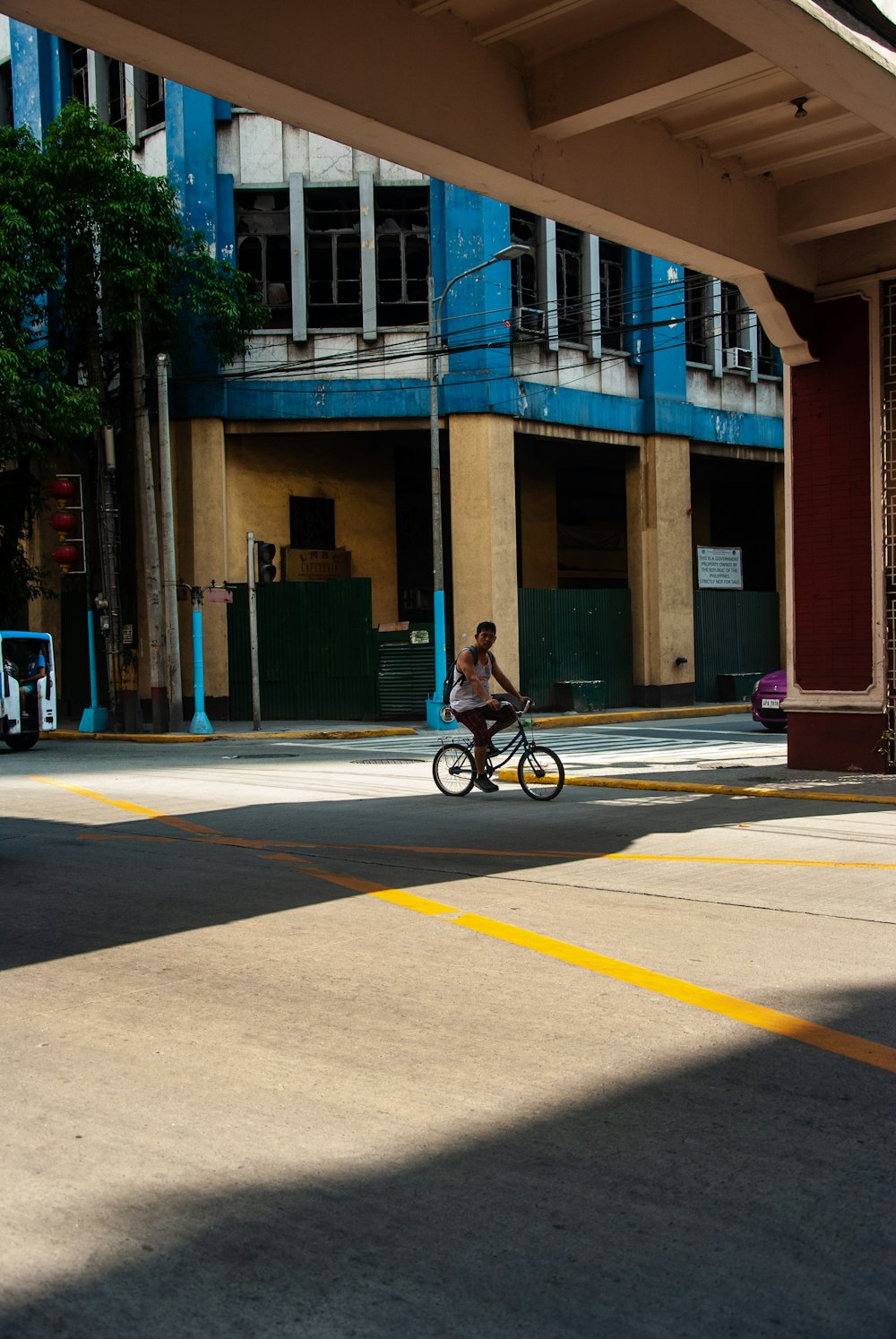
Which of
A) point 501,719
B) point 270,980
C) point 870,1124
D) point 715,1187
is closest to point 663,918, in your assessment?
point 270,980

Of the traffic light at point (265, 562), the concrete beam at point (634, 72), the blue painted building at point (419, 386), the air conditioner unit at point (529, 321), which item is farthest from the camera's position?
the air conditioner unit at point (529, 321)

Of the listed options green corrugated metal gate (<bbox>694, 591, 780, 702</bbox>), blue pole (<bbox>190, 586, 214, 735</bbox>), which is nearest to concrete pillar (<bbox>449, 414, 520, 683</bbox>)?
blue pole (<bbox>190, 586, 214, 735</bbox>)

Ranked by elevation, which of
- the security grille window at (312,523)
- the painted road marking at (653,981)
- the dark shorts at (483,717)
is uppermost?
the security grille window at (312,523)

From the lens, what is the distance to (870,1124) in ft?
13.3

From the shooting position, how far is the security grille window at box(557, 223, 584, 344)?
Answer: 99.5 feet

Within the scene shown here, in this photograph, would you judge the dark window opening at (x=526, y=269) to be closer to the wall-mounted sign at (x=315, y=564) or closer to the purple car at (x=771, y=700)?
the wall-mounted sign at (x=315, y=564)

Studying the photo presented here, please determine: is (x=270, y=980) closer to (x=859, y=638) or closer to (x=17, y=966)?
(x=17, y=966)

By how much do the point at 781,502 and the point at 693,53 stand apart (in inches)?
997

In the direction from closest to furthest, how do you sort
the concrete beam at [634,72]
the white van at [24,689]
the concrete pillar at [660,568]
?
the concrete beam at [634,72] < the white van at [24,689] < the concrete pillar at [660,568]

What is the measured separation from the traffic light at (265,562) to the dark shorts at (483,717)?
491 inches

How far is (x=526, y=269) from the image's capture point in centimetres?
2991

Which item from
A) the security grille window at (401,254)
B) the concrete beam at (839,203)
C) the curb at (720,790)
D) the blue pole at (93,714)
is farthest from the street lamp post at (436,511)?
the curb at (720,790)

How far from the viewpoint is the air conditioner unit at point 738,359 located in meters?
33.7

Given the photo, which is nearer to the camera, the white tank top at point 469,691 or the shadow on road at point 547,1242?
the shadow on road at point 547,1242
